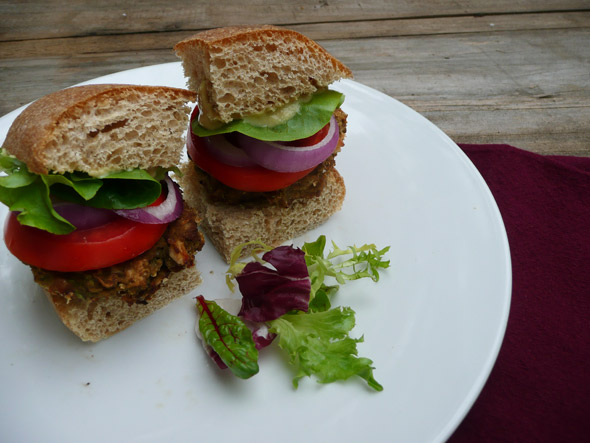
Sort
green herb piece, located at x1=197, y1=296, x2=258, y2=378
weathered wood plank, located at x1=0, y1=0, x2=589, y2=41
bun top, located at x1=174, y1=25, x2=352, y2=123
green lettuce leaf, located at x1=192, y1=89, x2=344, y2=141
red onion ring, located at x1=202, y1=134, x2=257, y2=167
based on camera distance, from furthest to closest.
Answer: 1. weathered wood plank, located at x1=0, y1=0, x2=589, y2=41
2. red onion ring, located at x1=202, y1=134, x2=257, y2=167
3. green lettuce leaf, located at x1=192, y1=89, x2=344, y2=141
4. bun top, located at x1=174, y1=25, x2=352, y2=123
5. green herb piece, located at x1=197, y1=296, x2=258, y2=378

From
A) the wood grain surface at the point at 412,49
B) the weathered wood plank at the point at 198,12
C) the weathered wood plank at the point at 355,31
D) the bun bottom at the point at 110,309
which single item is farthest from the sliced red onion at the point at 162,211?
the weathered wood plank at the point at 198,12

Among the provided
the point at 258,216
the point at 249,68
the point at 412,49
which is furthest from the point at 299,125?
the point at 412,49

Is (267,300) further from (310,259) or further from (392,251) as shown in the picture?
(392,251)

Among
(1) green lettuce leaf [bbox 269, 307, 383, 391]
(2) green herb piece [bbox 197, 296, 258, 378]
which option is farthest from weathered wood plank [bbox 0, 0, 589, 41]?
(1) green lettuce leaf [bbox 269, 307, 383, 391]

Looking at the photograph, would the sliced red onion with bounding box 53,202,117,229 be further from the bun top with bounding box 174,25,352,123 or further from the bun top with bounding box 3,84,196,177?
the bun top with bounding box 174,25,352,123

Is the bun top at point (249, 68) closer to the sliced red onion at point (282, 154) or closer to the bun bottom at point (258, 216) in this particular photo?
the sliced red onion at point (282, 154)
